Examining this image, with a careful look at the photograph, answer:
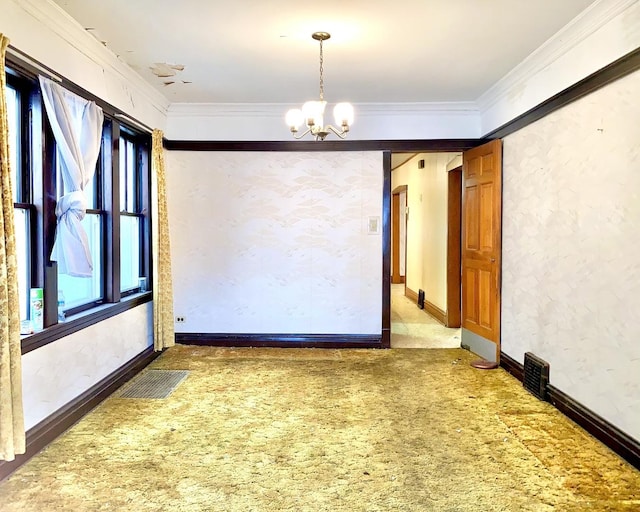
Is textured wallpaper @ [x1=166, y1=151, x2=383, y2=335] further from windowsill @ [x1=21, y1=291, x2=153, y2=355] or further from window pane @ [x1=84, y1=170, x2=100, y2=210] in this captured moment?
window pane @ [x1=84, y1=170, x2=100, y2=210]

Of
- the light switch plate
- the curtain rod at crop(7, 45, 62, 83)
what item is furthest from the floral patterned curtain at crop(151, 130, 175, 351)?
the light switch plate

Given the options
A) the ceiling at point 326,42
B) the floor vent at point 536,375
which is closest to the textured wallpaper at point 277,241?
the ceiling at point 326,42

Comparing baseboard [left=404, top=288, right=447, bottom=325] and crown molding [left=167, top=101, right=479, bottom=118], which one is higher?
crown molding [left=167, top=101, right=479, bottom=118]

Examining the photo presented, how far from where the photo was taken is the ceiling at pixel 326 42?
300cm

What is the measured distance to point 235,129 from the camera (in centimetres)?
535

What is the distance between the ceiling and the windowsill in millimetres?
1971

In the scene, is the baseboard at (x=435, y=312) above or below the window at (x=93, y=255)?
below

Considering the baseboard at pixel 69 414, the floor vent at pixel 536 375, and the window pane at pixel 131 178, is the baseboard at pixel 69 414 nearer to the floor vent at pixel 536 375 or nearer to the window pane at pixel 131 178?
the window pane at pixel 131 178

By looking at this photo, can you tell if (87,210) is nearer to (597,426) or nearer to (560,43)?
(560,43)

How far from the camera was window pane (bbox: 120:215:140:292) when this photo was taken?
4496mm

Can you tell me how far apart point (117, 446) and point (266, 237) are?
2909mm

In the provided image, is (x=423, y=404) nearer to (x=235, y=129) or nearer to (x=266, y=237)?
(x=266, y=237)

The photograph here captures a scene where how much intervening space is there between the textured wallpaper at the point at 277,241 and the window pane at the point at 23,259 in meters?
2.46

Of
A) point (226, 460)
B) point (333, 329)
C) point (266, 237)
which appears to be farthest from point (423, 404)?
point (266, 237)
